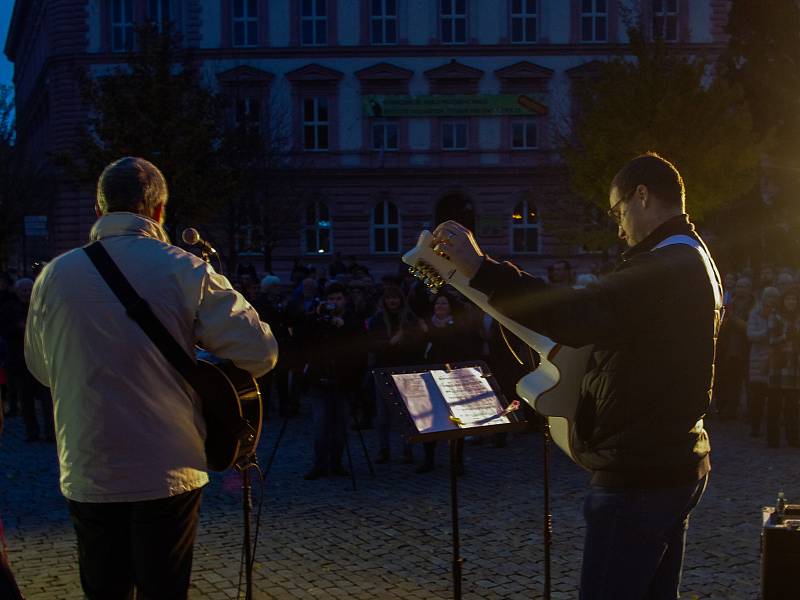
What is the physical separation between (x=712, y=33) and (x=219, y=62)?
2002 centimetres

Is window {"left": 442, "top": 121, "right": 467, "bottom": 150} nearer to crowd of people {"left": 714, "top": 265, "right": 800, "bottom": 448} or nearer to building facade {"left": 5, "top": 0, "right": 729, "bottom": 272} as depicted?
building facade {"left": 5, "top": 0, "right": 729, "bottom": 272}

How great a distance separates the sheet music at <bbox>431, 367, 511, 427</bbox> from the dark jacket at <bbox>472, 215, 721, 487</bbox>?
6.07ft

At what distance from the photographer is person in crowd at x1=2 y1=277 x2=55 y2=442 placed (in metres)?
11.7

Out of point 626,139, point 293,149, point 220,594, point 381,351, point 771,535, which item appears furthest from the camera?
point 293,149

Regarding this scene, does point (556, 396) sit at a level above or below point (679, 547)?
above

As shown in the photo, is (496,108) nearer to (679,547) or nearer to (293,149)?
(293,149)

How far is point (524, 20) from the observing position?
3816cm

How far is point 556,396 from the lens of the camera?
9.44 ft

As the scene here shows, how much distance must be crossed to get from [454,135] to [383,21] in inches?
218

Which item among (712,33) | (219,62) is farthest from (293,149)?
(712,33)

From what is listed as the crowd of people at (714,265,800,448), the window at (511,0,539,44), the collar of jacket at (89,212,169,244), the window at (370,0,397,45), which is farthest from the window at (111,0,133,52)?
the collar of jacket at (89,212,169,244)

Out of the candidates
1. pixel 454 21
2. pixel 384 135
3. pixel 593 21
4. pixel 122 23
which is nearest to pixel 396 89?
pixel 384 135

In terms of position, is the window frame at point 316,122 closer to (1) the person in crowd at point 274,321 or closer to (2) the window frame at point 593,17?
(2) the window frame at point 593,17

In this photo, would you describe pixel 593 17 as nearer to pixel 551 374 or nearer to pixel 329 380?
pixel 329 380
